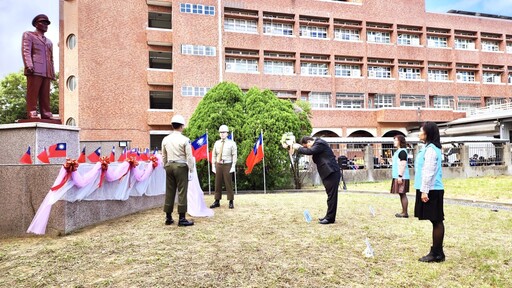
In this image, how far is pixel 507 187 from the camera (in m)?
14.6

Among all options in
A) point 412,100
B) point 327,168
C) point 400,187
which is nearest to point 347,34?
point 412,100

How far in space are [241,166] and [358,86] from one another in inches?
934

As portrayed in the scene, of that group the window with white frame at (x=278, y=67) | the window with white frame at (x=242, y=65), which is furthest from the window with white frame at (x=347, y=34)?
the window with white frame at (x=242, y=65)

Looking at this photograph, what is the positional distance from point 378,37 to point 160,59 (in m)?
22.1

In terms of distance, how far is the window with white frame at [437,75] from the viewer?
38.3m

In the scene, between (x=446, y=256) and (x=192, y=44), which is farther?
(x=192, y=44)

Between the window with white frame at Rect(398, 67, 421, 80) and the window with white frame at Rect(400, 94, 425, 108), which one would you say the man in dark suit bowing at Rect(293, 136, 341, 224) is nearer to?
the window with white frame at Rect(400, 94, 425, 108)

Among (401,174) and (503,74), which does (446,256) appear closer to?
(401,174)

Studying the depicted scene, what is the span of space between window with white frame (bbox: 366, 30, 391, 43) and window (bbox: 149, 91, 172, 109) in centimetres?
2071

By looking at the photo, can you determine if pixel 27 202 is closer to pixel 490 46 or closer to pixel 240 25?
pixel 240 25

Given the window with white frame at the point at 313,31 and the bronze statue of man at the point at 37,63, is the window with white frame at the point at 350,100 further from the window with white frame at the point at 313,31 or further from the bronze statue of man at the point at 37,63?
the bronze statue of man at the point at 37,63

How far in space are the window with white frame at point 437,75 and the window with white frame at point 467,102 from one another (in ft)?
8.96

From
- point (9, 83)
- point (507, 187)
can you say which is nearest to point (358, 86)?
point (507, 187)

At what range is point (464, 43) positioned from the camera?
131ft
